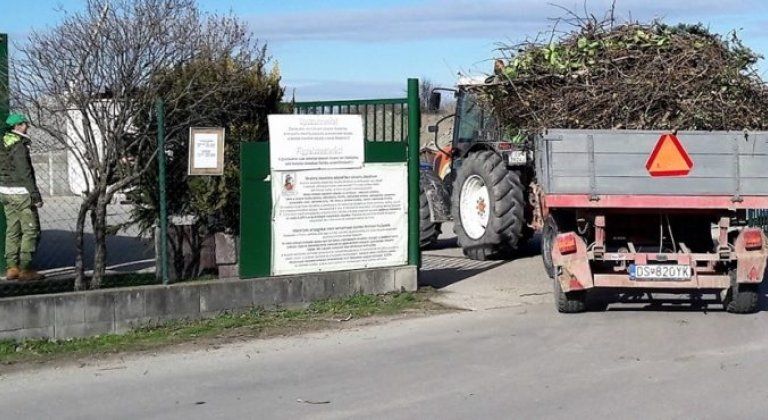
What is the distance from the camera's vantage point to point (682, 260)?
34.0ft

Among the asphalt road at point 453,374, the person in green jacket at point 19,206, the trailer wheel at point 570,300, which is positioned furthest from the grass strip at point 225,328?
the person in green jacket at point 19,206

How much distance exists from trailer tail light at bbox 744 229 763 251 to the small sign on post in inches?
206

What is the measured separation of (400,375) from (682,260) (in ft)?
11.9

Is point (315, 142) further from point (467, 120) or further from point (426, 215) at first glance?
point (426, 215)

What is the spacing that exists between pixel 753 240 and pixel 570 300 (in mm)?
1879

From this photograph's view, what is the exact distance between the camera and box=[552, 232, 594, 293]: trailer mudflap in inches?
411

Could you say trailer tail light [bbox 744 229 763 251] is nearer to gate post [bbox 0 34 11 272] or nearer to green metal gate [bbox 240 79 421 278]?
green metal gate [bbox 240 79 421 278]

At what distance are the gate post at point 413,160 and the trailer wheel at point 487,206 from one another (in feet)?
9.89

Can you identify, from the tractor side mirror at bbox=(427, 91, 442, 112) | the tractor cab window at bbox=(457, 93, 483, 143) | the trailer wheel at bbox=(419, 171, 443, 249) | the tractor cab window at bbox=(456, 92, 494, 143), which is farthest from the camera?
the trailer wheel at bbox=(419, 171, 443, 249)

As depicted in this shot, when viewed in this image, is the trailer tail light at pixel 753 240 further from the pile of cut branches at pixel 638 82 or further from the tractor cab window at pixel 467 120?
the tractor cab window at pixel 467 120

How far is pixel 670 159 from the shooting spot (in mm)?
10273

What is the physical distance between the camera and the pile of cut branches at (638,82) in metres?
11.0

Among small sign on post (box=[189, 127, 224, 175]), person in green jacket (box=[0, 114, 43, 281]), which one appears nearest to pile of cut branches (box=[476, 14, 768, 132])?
small sign on post (box=[189, 127, 224, 175])

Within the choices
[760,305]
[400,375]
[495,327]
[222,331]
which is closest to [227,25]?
[222,331]
